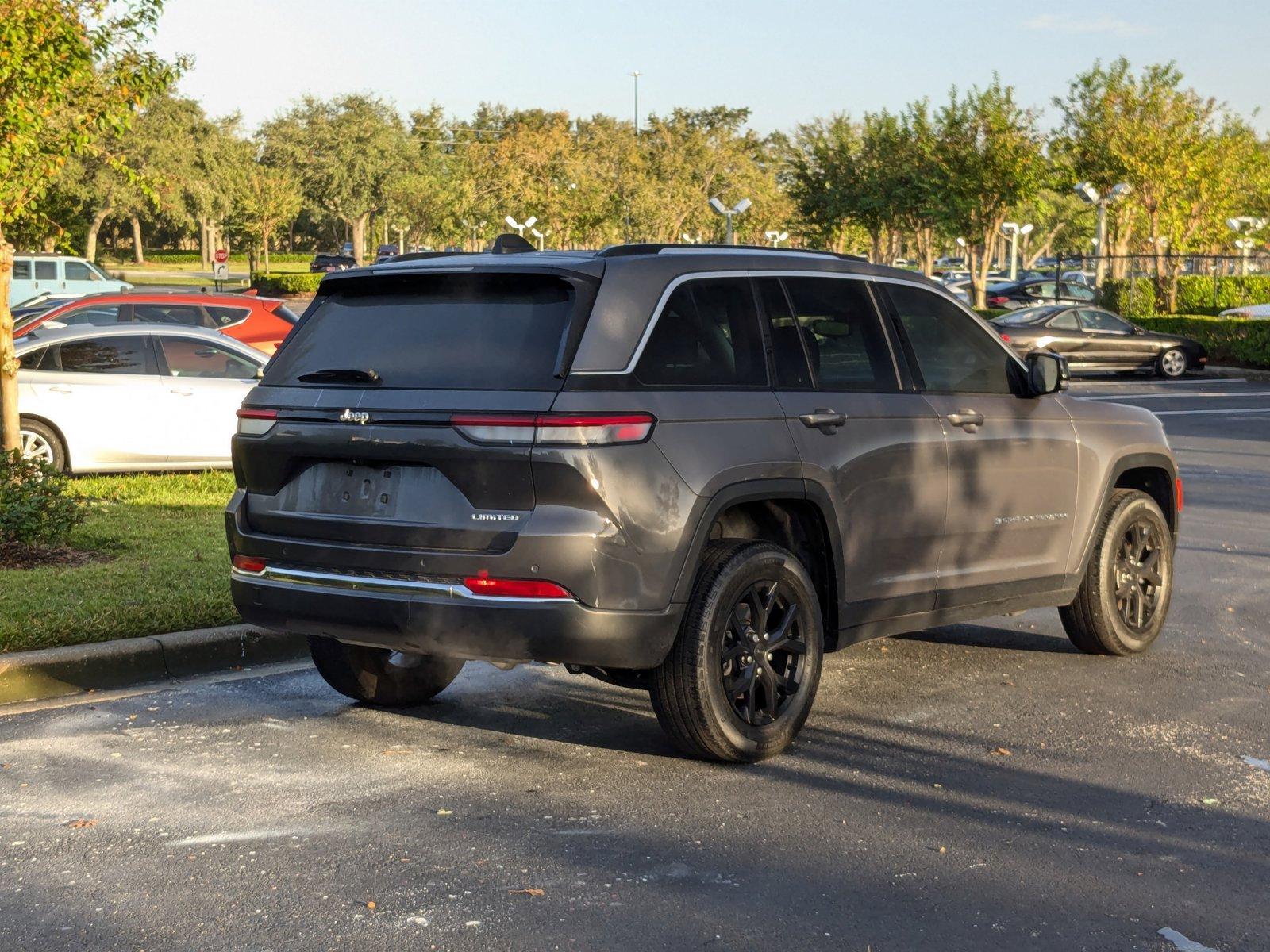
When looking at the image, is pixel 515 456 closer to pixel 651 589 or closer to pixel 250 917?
pixel 651 589

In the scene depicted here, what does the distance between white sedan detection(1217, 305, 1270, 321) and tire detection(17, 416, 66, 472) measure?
26.1 m

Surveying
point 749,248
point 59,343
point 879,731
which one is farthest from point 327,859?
point 59,343

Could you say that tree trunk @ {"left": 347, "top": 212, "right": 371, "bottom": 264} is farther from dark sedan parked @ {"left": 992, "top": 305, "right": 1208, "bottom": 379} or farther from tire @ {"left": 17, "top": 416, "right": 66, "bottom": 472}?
tire @ {"left": 17, "top": 416, "right": 66, "bottom": 472}

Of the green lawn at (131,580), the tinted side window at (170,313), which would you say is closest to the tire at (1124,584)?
the green lawn at (131,580)

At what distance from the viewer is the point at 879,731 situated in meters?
6.58

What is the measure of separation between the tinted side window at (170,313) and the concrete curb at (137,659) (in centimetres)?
1483

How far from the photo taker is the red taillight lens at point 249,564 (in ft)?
20.1

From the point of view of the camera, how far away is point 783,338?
6348mm

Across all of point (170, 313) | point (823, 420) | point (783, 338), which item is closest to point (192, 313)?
point (170, 313)

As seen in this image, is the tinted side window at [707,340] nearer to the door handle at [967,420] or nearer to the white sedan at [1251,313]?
the door handle at [967,420]

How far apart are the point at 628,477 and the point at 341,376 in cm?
119

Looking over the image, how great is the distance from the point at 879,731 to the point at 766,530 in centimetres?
98

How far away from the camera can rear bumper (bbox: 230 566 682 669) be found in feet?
18.1

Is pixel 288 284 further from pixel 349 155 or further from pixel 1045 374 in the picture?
pixel 1045 374
